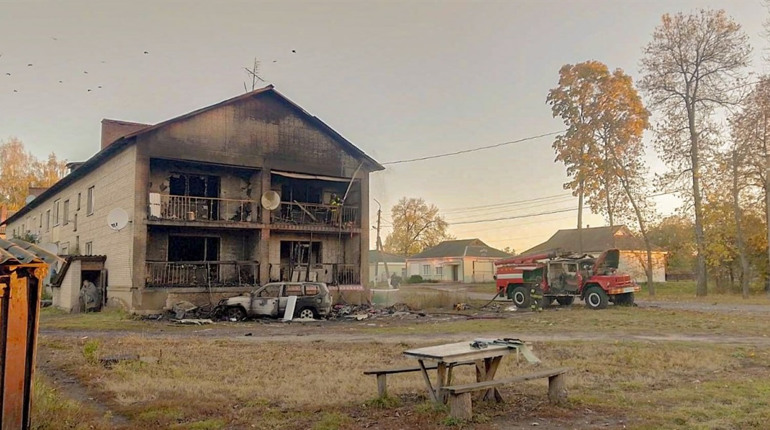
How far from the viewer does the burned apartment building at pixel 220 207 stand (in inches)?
878

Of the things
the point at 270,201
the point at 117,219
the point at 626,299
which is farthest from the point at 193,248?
the point at 626,299

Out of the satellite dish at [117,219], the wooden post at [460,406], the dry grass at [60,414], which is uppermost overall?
the satellite dish at [117,219]

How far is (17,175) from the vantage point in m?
53.3

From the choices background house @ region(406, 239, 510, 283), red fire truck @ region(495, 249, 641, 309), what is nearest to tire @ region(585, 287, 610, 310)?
red fire truck @ region(495, 249, 641, 309)

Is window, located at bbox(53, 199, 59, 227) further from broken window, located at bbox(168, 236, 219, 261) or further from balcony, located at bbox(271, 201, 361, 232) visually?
balcony, located at bbox(271, 201, 361, 232)

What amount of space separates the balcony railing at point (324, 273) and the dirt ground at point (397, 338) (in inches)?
207

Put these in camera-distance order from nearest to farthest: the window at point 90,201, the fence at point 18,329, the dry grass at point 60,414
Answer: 1. the fence at point 18,329
2. the dry grass at point 60,414
3. the window at point 90,201

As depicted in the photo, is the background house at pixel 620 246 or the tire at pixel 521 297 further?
the background house at pixel 620 246

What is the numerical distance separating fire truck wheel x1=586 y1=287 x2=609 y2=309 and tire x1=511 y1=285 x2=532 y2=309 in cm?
257

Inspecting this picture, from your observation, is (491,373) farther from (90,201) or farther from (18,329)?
(90,201)

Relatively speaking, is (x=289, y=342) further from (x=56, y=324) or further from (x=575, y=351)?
(x=56, y=324)

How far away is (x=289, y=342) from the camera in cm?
1366

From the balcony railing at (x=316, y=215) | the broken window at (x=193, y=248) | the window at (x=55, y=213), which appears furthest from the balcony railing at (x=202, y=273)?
the window at (x=55, y=213)

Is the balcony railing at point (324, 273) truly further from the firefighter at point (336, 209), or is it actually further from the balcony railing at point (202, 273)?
the firefighter at point (336, 209)
